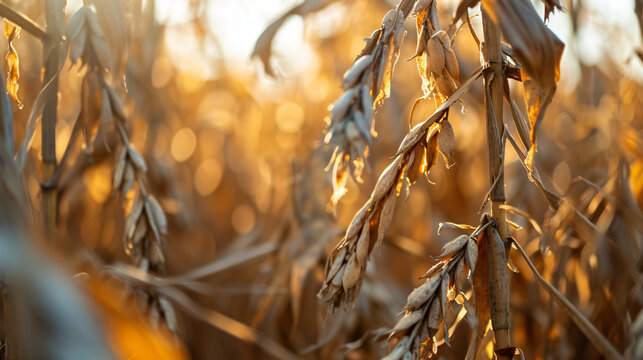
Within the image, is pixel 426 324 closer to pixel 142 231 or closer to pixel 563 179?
pixel 142 231

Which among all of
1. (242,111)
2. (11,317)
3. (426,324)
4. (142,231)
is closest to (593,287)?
(426,324)

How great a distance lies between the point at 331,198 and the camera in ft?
Answer: 1.75

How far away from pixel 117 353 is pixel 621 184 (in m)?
0.72

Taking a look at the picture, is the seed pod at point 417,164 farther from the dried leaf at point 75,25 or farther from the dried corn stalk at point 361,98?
the dried leaf at point 75,25

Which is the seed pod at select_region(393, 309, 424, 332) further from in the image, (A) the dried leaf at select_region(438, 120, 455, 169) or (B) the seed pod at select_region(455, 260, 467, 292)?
(A) the dried leaf at select_region(438, 120, 455, 169)

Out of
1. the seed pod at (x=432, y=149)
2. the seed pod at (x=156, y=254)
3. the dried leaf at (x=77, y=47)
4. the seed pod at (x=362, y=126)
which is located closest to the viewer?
the seed pod at (x=362, y=126)

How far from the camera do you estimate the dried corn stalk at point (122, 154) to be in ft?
2.30

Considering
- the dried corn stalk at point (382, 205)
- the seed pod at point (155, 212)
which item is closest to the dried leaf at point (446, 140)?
the dried corn stalk at point (382, 205)

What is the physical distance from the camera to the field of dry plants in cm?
47

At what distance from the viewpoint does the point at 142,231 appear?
76 cm

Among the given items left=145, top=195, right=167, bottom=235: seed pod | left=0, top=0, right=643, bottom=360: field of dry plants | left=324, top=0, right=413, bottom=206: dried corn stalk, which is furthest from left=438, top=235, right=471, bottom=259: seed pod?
left=145, top=195, right=167, bottom=235: seed pod

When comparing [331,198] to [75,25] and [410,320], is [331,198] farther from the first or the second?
[75,25]

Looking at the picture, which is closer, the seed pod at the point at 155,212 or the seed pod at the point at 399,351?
the seed pod at the point at 399,351

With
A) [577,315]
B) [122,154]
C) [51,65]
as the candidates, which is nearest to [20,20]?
[51,65]
